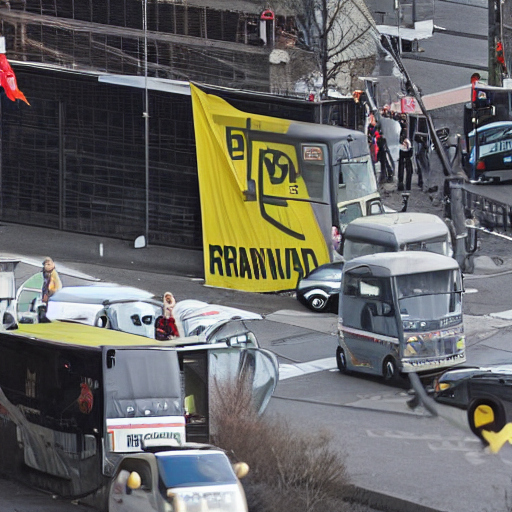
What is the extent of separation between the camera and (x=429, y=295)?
2188cm

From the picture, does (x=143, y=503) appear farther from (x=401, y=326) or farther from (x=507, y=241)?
(x=507, y=241)

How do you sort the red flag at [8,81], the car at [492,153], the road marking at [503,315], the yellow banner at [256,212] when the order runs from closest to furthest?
the road marking at [503,315], the yellow banner at [256,212], the red flag at [8,81], the car at [492,153]

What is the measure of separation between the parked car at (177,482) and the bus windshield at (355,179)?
1578 cm

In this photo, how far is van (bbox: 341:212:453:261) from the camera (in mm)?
26938

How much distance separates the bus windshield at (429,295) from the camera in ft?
71.1

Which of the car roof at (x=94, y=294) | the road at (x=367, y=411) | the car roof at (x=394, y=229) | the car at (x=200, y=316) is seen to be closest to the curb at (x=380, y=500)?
the road at (x=367, y=411)

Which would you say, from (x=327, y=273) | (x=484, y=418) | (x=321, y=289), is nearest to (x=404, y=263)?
(x=484, y=418)

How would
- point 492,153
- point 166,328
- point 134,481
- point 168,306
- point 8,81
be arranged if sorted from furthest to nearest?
point 492,153
point 8,81
point 168,306
point 166,328
point 134,481

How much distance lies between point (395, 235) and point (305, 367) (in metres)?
5.18

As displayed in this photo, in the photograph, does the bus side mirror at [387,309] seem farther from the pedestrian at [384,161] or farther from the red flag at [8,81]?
the pedestrian at [384,161]

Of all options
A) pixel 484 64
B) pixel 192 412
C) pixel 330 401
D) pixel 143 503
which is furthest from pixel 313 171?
pixel 484 64

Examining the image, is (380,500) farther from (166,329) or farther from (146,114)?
(146,114)

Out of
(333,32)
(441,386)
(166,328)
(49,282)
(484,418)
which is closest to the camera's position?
(484,418)

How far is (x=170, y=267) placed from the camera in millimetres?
29750
